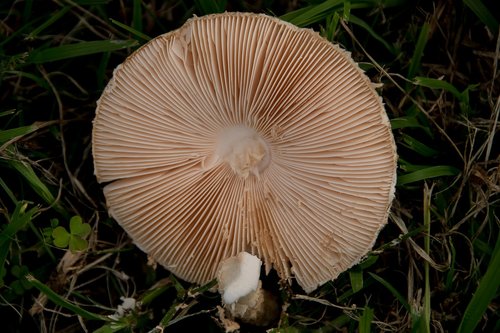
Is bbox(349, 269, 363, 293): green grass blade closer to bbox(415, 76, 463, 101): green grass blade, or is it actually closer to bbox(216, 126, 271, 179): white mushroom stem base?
bbox(216, 126, 271, 179): white mushroom stem base

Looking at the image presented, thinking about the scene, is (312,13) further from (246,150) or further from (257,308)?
(257,308)

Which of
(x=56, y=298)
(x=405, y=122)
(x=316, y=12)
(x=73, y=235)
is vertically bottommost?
(x=56, y=298)

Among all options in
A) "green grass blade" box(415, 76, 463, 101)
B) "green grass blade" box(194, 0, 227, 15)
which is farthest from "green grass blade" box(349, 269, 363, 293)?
"green grass blade" box(194, 0, 227, 15)

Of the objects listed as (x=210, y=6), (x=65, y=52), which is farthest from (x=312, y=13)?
(x=65, y=52)

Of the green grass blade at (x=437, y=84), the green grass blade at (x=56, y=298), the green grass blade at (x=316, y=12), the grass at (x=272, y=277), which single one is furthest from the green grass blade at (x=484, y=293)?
the green grass blade at (x=56, y=298)

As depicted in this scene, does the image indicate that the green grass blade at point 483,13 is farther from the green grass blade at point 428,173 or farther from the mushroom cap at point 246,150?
the mushroom cap at point 246,150

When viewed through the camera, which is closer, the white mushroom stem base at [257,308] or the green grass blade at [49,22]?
the white mushroom stem base at [257,308]
